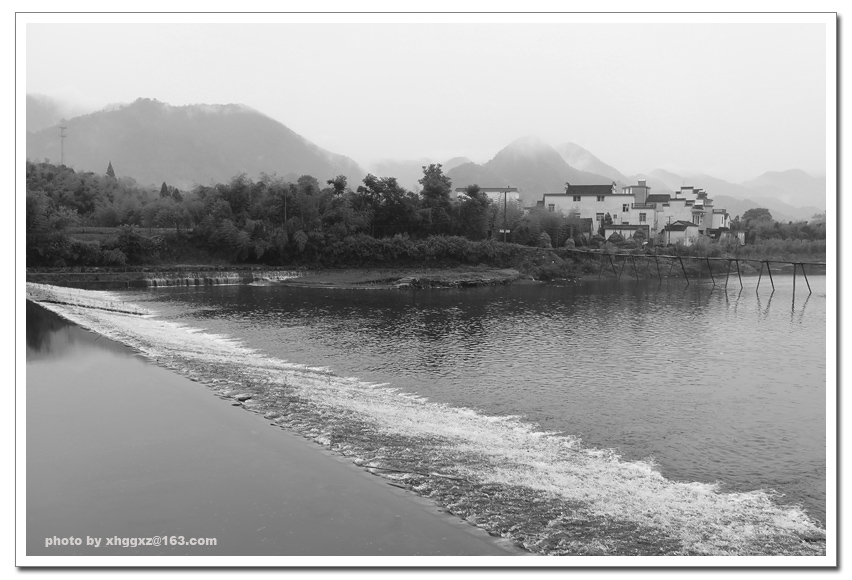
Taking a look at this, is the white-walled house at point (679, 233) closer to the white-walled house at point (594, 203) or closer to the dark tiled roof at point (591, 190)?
the white-walled house at point (594, 203)

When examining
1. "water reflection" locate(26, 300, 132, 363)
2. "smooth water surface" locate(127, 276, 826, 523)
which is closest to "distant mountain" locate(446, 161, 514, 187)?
"smooth water surface" locate(127, 276, 826, 523)

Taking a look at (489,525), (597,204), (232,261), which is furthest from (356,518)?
(597,204)

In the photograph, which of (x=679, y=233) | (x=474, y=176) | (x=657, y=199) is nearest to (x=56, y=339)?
(x=679, y=233)

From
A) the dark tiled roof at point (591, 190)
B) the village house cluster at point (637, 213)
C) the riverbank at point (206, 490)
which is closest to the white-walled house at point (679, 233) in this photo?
the village house cluster at point (637, 213)

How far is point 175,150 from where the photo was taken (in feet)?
585

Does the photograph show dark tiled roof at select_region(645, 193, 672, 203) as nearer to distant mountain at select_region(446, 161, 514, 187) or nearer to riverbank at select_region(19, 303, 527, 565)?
riverbank at select_region(19, 303, 527, 565)

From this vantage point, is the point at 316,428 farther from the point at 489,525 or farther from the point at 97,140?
the point at 97,140

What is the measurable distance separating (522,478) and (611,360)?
9514 mm

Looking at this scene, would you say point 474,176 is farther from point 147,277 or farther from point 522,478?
point 522,478

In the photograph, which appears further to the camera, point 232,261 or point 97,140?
point 97,140

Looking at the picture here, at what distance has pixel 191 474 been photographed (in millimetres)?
8617

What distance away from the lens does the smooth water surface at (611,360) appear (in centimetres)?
1061

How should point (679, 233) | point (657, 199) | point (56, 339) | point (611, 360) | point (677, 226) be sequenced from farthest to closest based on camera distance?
1. point (657, 199)
2. point (677, 226)
3. point (679, 233)
4. point (56, 339)
5. point (611, 360)

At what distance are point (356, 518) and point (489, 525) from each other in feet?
5.11
